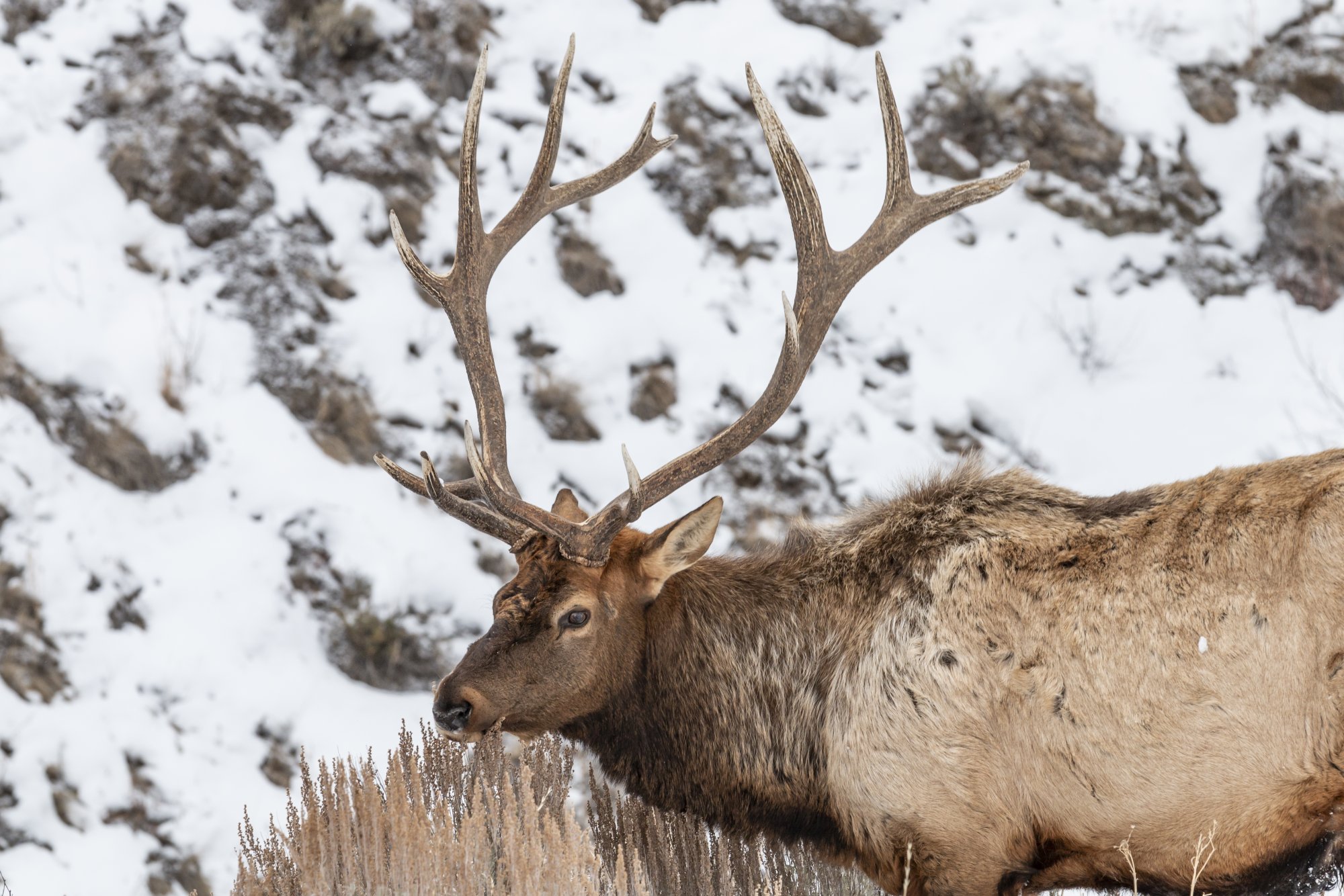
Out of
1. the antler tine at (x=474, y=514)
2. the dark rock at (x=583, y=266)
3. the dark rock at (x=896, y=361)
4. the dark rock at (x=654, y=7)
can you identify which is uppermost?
the dark rock at (x=654, y=7)

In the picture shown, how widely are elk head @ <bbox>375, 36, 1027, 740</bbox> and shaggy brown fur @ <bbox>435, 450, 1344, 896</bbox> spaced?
1cm

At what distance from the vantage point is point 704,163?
31.8ft

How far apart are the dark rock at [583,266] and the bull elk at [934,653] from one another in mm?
4738

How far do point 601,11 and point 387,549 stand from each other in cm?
561

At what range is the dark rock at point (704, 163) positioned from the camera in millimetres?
9570

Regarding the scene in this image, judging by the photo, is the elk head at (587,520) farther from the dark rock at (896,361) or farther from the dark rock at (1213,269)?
the dark rock at (1213,269)

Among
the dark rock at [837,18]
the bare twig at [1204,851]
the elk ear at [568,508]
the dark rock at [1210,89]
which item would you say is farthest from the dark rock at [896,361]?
the bare twig at [1204,851]

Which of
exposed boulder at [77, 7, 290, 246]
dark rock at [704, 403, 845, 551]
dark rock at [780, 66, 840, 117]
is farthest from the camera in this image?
dark rock at [780, 66, 840, 117]

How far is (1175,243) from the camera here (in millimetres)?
9328

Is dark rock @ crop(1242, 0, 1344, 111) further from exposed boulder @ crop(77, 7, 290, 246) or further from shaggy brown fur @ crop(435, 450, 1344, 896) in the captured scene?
exposed boulder @ crop(77, 7, 290, 246)

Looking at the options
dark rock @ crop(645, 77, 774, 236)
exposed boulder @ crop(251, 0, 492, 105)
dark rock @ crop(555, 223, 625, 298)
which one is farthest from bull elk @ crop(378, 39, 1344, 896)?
exposed boulder @ crop(251, 0, 492, 105)

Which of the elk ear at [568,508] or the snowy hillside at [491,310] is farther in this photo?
the snowy hillside at [491,310]

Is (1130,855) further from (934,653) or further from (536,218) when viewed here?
(536,218)

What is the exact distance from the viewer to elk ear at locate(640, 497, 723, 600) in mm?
3787
